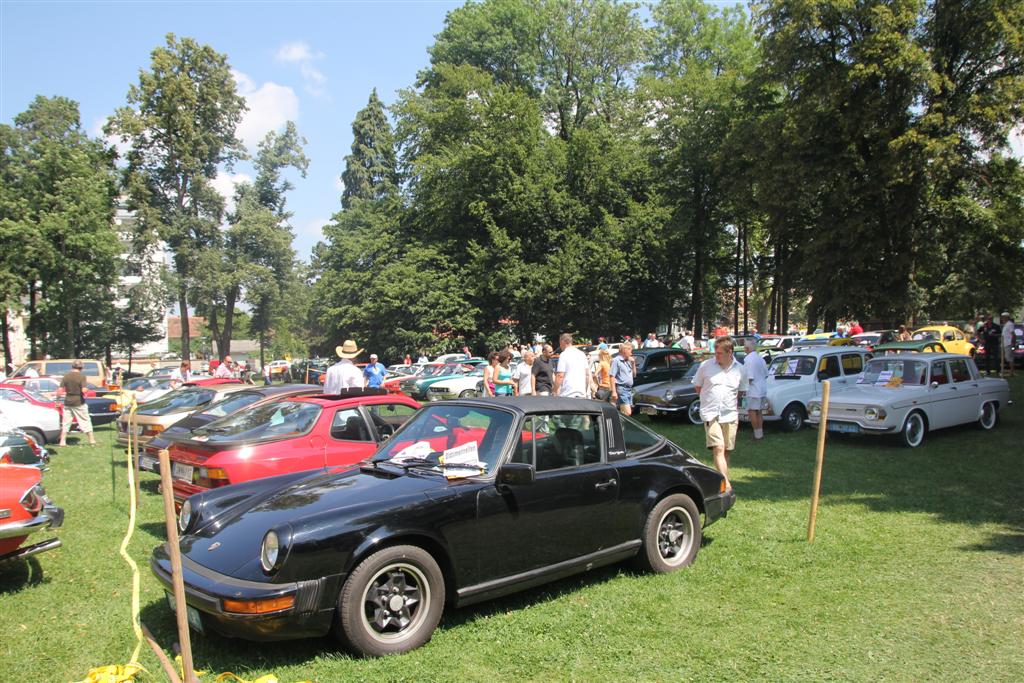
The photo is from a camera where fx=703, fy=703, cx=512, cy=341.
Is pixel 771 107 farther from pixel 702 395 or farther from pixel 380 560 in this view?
pixel 380 560

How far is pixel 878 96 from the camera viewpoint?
2539 cm

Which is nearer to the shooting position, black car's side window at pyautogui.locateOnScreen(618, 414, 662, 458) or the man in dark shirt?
black car's side window at pyautogui.locateOnScreen(618, 414, 662, 458)

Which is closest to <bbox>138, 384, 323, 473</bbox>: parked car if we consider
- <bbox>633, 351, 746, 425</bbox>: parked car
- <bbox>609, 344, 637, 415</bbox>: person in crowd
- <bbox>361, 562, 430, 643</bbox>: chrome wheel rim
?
<bbox>361, 562, 430, 643</bbox>: chrome wheel rim

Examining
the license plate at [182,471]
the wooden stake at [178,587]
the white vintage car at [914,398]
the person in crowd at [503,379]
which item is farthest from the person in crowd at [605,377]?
the wooden stake at [178,587]

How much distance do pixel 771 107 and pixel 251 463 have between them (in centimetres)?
3272

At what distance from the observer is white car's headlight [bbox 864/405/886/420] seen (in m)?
11.5

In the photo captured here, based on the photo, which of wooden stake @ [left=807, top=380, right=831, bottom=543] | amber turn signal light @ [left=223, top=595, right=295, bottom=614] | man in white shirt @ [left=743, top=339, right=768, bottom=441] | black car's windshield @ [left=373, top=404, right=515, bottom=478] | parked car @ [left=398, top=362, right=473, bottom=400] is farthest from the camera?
parked car @ [left=398, top=362, right=473, bottom=400]

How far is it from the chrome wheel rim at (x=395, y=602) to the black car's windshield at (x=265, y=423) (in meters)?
3.67

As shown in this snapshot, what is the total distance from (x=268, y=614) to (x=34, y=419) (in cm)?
1321

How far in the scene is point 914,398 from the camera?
11797 millimetres

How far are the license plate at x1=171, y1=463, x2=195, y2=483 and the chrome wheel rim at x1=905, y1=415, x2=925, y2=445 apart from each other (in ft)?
35.4

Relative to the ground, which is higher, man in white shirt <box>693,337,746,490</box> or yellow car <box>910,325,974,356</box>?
yellow car <box>910,325,974,356</box>

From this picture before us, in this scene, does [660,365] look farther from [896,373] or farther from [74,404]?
[74,404]

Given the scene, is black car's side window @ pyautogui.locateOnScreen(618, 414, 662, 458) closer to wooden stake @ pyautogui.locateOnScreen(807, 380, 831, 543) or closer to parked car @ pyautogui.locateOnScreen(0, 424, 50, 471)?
wooden stake @ pyautogui.locateOnScreen(807, 380, 831, 543)
